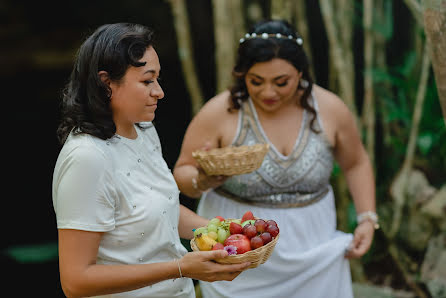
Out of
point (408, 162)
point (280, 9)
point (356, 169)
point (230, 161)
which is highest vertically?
point (280, 9)

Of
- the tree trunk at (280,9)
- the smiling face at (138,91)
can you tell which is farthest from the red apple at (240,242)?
the tree trunk at (280,9)

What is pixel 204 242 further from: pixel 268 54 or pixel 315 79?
pixel 315 79

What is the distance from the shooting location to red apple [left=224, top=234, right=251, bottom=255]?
151 centimetres

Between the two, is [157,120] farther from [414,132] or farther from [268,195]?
[268,195]

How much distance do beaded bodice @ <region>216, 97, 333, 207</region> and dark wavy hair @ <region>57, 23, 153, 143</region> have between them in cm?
93

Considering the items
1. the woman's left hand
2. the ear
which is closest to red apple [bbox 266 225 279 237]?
the ear

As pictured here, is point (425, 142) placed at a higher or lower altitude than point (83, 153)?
lower

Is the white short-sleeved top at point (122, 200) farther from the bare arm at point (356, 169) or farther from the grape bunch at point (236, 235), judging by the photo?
the bare arm at point (356, 169)

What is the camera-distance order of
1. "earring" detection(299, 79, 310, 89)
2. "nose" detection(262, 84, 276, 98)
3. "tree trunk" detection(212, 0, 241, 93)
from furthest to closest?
"tree trunk" detection(212, 0, 241, 93)
"earring" detection(299, 79, 310, 89)
"nose" detection(262, 84, 276, 98)

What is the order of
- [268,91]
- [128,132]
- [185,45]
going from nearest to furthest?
[128,132] → [268,91] → [185,45]

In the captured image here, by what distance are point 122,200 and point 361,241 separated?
1336 mm

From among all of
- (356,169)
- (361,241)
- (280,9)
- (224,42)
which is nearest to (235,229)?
(361,241)

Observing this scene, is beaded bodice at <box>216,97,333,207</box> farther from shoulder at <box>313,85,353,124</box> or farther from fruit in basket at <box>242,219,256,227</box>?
fruit in basket at <box>242,219,256,227</box>

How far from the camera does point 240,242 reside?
4.97ft
